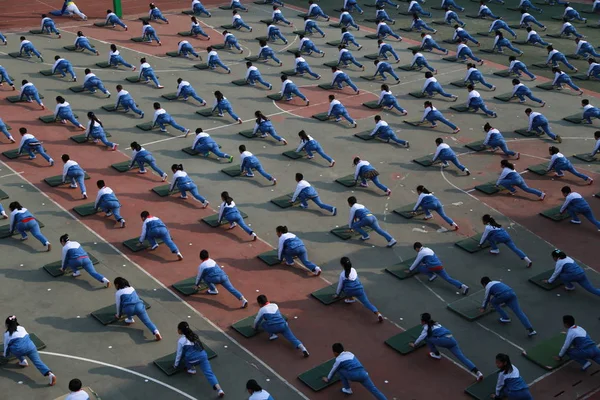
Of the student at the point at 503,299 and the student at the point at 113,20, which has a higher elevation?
the student at the point at 503,299

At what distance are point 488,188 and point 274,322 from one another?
439 inches

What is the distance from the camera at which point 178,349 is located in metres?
18.2

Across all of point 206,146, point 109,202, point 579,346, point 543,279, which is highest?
point 579,346

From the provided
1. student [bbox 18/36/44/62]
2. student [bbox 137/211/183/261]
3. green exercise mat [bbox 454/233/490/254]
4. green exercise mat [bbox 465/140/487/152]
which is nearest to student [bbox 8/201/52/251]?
student [bbox 137/211/183/261]

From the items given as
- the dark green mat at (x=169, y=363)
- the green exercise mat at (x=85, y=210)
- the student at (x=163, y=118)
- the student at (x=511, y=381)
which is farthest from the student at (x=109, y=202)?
the student at (x=511, y=381)

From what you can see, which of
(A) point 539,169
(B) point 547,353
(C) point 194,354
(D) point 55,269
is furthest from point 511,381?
(A) point 539,169

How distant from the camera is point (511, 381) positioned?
56.6 feet

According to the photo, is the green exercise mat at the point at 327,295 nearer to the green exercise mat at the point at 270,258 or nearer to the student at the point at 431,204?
the green exercise mat at the point at 270,258

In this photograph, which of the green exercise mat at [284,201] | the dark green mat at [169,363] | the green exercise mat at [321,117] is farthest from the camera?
the green exercise mat at [321,117]

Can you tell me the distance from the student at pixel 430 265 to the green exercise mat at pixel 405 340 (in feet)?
6.46

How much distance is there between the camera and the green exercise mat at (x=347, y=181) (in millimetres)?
27562

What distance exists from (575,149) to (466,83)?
7.43 m

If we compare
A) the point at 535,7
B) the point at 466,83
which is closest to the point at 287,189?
the point at 466,83

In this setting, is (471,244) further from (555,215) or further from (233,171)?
(233,171)
